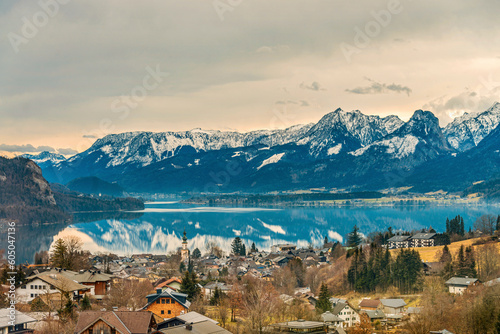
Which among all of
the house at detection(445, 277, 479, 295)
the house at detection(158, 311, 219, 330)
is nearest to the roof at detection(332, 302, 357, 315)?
the house at detection(445, 277, 479, 295)

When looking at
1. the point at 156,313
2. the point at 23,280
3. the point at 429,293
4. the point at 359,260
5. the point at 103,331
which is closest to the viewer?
the point at 103,331

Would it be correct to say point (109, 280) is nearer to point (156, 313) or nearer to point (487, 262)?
point (156, 313)

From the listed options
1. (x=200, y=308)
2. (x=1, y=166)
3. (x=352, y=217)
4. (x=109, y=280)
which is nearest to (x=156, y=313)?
(x=200, y=308)

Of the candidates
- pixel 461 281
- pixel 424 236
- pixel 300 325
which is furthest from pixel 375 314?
pixel 424 236

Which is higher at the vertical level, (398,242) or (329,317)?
(398,242)

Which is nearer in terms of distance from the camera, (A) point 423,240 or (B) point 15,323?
(B) point 15,323

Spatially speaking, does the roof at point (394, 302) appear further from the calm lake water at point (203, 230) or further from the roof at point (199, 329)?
the calm lake water at point (203, 230)

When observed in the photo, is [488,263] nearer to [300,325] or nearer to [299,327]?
[300,325]
